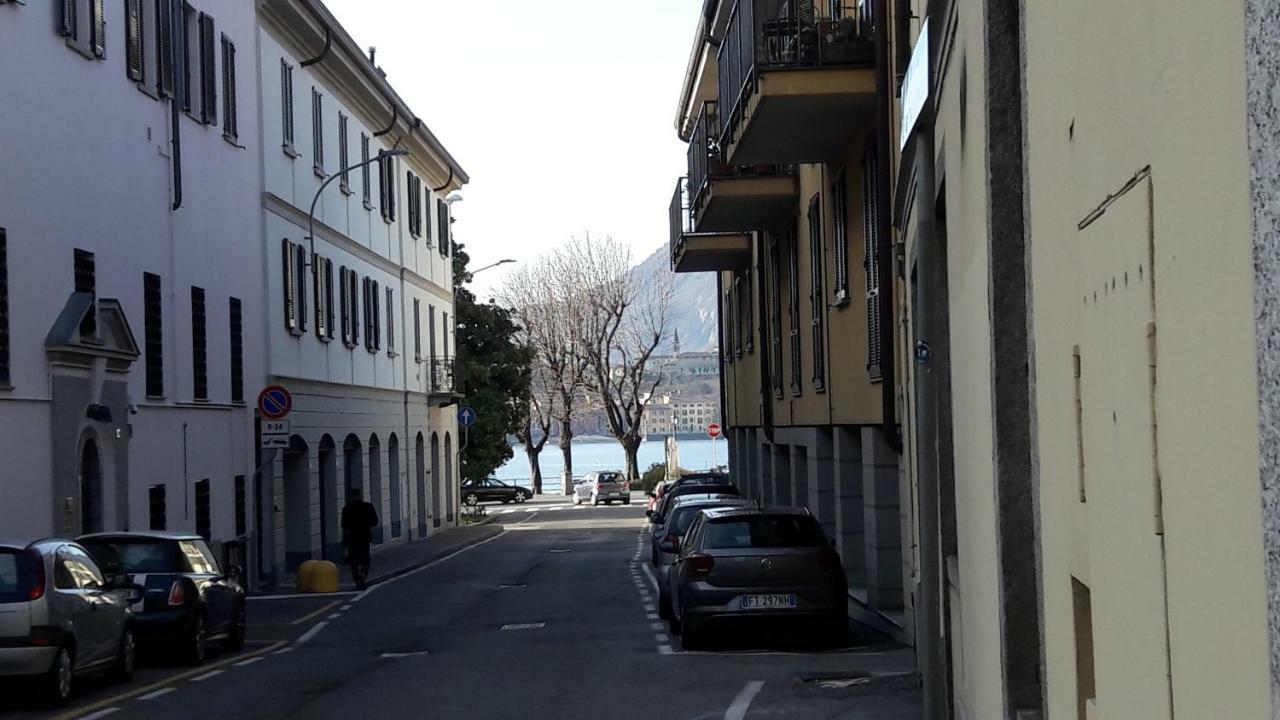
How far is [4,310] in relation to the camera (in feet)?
67.4

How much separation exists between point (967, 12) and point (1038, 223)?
218 cm

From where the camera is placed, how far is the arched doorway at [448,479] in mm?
59469

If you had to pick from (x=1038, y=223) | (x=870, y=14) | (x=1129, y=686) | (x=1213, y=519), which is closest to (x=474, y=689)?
(x=870, y=14)

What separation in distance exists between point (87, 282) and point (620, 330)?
62620mm

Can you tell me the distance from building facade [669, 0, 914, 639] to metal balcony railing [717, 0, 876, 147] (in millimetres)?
23

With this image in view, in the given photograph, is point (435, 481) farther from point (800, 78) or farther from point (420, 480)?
point (800, 78)

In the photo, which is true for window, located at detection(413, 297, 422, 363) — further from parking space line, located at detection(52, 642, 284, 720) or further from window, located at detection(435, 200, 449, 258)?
parking space line, located at detection(52, 642, 284, 720)

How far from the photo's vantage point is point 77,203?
23.4m

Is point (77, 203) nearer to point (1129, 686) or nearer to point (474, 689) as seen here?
point (474, 689)

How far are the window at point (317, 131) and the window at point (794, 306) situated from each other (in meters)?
13.7

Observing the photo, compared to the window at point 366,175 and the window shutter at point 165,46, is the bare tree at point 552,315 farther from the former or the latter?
the window shutter at point 165,46

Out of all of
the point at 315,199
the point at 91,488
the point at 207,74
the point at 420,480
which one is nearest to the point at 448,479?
the point at 420,480

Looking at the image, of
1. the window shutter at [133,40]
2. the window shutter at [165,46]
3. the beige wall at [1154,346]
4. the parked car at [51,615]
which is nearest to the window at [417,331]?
the window shutter at [165,46]

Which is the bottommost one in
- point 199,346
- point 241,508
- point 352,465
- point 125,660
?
point 125,660
